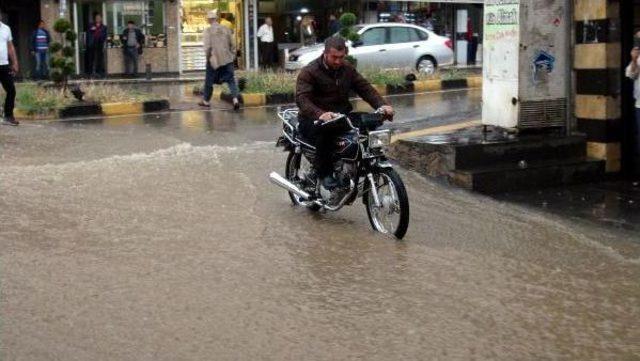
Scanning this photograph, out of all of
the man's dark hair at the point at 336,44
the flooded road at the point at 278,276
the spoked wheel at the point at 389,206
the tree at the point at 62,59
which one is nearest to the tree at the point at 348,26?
Answer: the tree at the point at 62,59

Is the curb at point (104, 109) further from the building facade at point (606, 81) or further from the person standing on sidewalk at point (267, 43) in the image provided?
the person standing on sidewalk at point (267, 43)

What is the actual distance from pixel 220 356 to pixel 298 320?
0.72 meters

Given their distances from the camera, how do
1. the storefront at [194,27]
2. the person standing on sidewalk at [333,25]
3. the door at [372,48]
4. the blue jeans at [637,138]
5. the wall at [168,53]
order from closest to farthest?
the blue jeans at [637,138] < the door at [372,48] < the person standing on sidewalk at [333,25] < the wall at [168,53] < the storefront at [194,27]

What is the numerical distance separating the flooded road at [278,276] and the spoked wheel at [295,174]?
137 millimetres

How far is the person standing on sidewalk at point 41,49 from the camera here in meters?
25.6

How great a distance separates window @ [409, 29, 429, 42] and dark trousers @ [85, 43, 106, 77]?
893 cm

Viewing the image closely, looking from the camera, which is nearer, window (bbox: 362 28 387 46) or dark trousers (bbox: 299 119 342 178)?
dark trousers (bbox: 299 119 342 178)

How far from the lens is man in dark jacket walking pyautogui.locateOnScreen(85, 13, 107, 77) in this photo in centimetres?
2681

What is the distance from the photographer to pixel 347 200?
7.99 metres

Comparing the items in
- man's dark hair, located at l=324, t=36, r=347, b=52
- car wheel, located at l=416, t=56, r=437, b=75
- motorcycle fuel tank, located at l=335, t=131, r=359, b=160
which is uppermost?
car wheel, located at l=416, t=56, r=437, b=75

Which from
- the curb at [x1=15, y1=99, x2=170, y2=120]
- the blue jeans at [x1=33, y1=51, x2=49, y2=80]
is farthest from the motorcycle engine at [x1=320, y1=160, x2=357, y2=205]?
the blue jeans at [x1=33, y1=51, x2=49, y2=80]

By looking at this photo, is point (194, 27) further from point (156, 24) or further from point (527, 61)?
point (527, 61)

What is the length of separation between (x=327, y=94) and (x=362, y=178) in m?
0.78

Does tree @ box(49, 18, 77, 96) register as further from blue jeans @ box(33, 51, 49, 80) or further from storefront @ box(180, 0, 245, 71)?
storefront @ box(180, 0, 245, 71)
